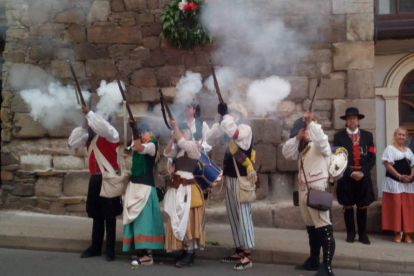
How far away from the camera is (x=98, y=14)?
25.6ft

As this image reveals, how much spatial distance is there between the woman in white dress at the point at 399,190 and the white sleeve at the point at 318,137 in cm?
219

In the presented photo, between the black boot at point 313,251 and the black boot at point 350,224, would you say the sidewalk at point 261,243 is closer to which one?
the black boot at point 350,224

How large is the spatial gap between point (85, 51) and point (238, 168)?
3640mm

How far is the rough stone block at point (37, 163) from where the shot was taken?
25.6 ft

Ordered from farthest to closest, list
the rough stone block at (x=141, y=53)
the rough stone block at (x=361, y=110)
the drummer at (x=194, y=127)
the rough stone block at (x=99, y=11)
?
the rough stone block at (x=99, y=11)
the rough stone block at (x=141, y=53)
the rough stone block at (x=361, y=110)
the drummer at (x=194, y=127)

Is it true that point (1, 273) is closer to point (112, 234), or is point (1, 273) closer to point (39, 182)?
point (112, 234)

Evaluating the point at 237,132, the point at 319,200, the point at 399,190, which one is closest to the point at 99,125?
the point at 237,132

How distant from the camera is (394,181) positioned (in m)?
6.77

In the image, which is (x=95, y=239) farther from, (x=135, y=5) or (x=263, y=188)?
(x=135, y=5)

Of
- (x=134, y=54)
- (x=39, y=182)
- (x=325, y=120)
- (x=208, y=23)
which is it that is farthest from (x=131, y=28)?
(x=325, y=120)

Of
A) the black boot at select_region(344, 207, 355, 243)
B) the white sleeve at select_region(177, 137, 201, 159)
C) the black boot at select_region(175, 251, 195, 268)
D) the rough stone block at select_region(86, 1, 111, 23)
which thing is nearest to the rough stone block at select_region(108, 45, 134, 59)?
the rough stone block at select_region(86, 1, 111, 23)

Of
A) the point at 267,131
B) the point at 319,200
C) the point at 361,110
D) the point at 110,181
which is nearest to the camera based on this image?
the point at 319,200

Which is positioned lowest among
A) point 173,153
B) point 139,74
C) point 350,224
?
point 350,224

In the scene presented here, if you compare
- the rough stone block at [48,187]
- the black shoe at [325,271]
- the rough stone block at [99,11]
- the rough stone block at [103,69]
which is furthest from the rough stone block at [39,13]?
the black shoe at [325,271]
